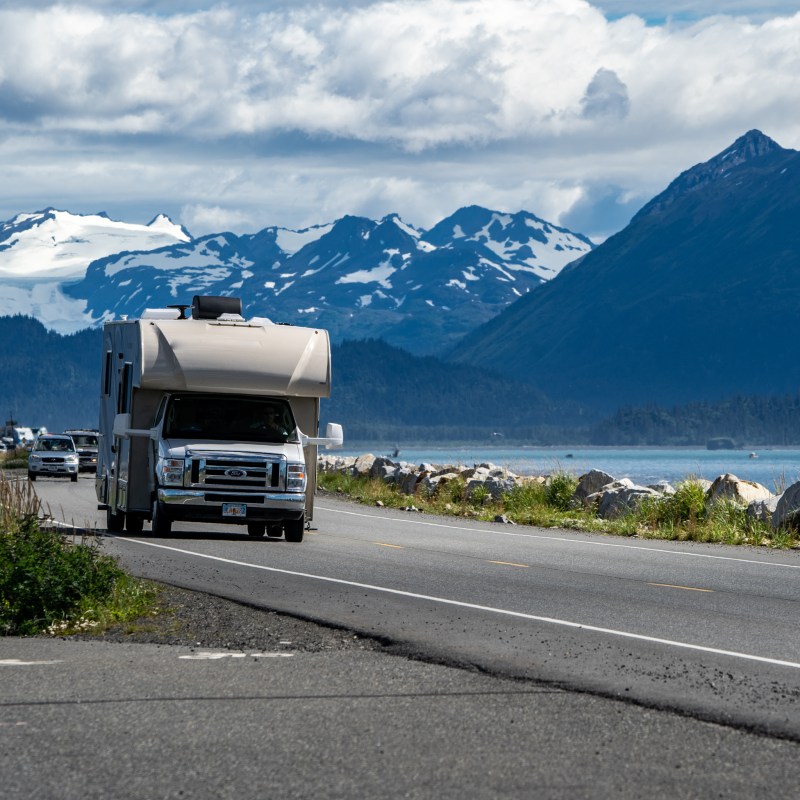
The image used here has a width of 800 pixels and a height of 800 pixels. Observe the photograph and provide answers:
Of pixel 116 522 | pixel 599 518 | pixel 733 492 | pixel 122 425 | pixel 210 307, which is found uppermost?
pixel 210 307

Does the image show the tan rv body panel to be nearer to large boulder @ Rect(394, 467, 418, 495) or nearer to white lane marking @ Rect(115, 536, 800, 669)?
white lane marking @ Rect(115, 536, 800, 669)

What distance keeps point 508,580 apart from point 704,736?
344 inches

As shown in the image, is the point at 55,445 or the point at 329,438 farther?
the point at 55,445

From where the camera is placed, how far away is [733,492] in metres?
27.6

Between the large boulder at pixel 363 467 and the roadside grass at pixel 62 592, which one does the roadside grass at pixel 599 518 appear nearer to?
the large boulder at pixel 363 467

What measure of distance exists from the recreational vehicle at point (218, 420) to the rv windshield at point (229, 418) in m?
0.01

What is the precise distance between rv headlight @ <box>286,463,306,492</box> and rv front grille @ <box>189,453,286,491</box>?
0.07m

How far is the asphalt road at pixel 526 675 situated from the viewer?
6953 mm

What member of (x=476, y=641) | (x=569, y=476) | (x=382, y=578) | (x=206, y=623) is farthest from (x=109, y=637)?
(x=569, y=476)

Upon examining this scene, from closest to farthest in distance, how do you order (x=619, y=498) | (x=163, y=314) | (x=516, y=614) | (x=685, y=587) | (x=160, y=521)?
(x=516, y=614) < (x=685, y=587) < (x=160, y=521) < (x=163, y=314) < (x=619, y=498)

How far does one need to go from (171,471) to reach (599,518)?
10.7 m

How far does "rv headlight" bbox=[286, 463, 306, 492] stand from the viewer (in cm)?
2175

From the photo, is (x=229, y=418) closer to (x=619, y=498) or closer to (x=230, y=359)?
(x=230, y=359)

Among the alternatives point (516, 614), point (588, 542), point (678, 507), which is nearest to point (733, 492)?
point (678, 507)
